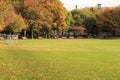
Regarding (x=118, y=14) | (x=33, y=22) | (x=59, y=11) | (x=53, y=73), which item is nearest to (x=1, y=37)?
(x=33, y=22)

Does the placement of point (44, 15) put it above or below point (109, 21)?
above

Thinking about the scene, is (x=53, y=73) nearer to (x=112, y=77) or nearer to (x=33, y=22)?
(x=112, y=77)

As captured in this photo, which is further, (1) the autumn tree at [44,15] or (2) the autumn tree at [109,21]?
(2) the autumn tree at [109,21]

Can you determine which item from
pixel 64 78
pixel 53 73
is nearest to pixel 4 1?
pixel 53 73

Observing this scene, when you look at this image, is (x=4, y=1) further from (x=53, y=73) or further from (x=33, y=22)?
(x=33, y=22)

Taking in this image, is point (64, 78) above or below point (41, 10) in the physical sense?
below

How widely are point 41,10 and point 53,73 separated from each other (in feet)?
266

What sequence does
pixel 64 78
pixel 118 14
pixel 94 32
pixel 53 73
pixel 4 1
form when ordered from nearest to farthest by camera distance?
pixel 64 78 → pixel 53 73 → pixel 4 1 → pixel 118 14 → pixel 94 32

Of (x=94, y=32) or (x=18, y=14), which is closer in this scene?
(x=18, y=14)

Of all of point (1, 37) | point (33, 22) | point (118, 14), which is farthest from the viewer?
point (118, 14)

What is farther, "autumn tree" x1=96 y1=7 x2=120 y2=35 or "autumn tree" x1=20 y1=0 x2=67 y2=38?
"autumn tree" x1=96 y1=7 x2=120 y2=35

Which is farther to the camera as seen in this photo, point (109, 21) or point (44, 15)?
point (109, 21)

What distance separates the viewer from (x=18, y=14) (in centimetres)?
9719

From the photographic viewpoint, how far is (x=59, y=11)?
101 metres
